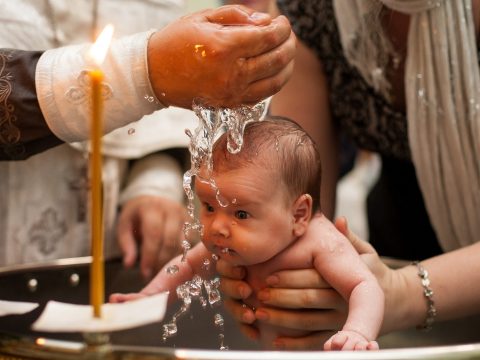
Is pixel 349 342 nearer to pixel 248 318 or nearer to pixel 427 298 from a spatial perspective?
pixel 248 318

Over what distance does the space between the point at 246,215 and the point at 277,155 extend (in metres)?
0.06

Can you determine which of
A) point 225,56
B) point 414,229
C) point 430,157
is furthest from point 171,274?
point 414,229

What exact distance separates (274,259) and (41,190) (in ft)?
1.24

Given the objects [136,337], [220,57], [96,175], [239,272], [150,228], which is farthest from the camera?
[150,228]

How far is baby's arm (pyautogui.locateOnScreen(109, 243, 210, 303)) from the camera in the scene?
683 mm

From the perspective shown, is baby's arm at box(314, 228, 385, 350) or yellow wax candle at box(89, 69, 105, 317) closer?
yellow wax candle at box(89, 69, 105, 317)

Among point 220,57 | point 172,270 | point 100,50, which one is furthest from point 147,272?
point 100,50

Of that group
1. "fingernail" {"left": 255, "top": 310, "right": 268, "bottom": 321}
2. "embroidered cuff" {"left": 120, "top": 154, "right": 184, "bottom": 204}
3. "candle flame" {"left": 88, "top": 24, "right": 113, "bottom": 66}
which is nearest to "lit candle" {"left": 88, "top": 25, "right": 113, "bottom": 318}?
"candle flame" {"left": 88, "top": 24, "right": 113, "bottom": 66}

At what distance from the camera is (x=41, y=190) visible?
929 millimetres

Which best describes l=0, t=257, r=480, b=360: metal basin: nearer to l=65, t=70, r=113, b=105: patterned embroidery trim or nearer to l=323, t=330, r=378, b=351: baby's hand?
l=323, t=330, r=378, b=351: baby's hand

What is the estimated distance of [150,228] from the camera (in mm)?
926

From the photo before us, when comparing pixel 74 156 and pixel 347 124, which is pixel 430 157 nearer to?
pixel 347 124

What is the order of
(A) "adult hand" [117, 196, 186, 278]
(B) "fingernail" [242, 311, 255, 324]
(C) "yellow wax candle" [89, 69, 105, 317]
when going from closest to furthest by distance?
(C) "yellow wax candle" [89, 69, 105, 317] < (B) "fingernail" [242, 311, 255, 324] < (A) "adult hand" [117, 196, 186, 278]

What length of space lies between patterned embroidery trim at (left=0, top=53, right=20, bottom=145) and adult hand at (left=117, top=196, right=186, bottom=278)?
0.21m
